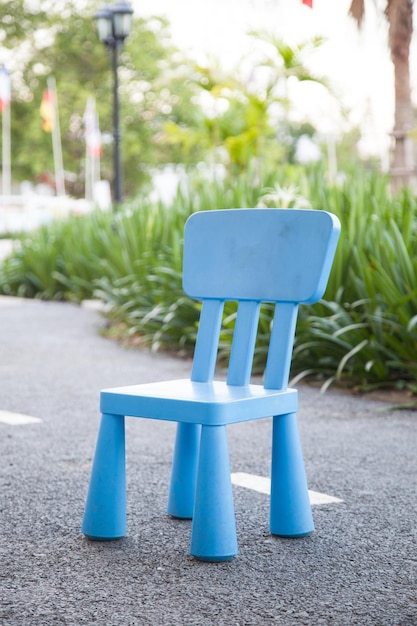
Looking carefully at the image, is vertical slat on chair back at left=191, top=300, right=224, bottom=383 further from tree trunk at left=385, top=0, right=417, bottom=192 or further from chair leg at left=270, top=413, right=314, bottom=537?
tree trunk at left=385, top=0, right=417, bottom=192

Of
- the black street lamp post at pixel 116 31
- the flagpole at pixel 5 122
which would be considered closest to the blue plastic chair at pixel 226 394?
the black street lamp post at pixel 116 31

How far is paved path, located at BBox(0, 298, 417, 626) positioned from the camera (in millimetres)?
2564

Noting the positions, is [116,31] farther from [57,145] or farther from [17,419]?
[57,145]

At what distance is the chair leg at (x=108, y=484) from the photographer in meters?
3.17

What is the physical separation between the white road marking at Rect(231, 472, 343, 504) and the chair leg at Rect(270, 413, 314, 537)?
49 centimetres

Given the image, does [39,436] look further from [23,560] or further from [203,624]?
[203,624]

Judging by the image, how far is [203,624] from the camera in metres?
2.45

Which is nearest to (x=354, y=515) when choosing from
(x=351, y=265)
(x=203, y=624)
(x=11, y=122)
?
(x=203, y=624)

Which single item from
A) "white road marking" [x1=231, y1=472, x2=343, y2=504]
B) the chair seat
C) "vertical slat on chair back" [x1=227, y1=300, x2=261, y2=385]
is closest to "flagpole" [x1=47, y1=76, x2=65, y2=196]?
"white road marking" [x1=231, y1=472, x2=343, y2=504]

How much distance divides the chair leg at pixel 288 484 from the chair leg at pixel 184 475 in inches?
13.0

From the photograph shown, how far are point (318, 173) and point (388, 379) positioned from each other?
10.1ft

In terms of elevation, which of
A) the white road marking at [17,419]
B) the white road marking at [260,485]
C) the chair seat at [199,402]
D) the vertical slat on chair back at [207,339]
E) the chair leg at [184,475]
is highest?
the vertical slat on chair back at [207,339]

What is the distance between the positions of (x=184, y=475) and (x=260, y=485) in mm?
569

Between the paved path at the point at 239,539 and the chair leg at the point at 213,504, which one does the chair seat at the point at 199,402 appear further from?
the paved path at the point at 239,539
